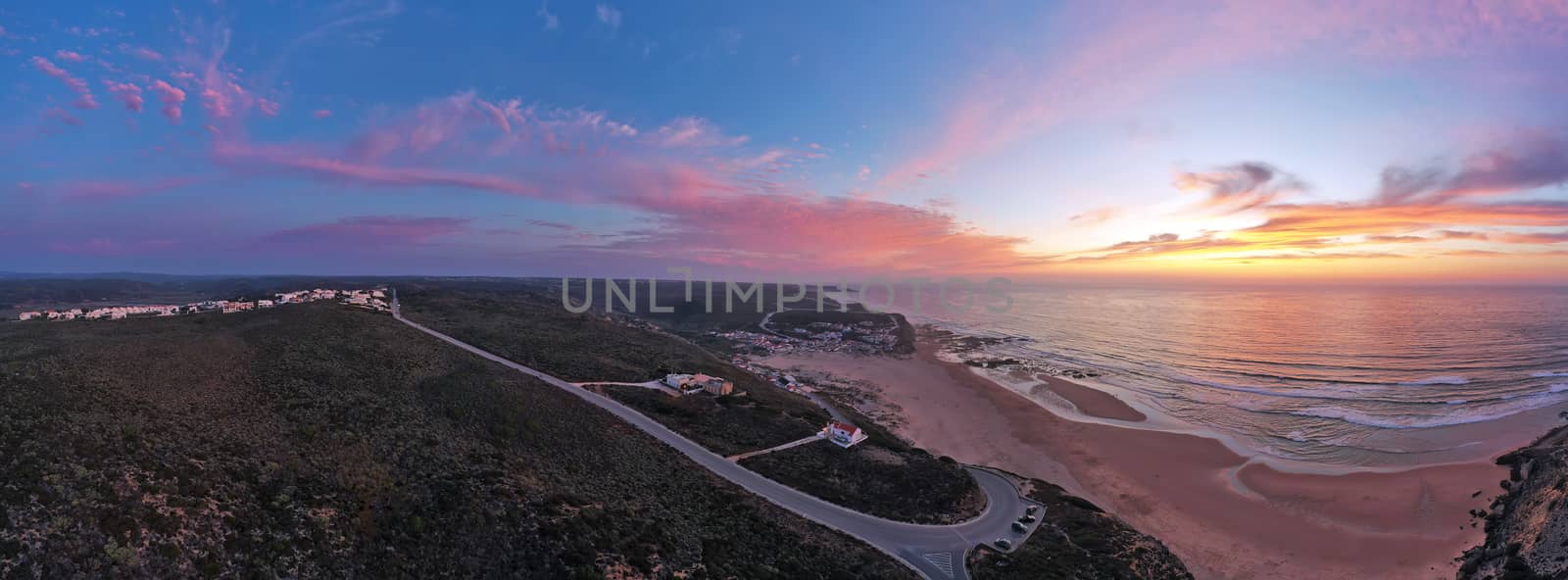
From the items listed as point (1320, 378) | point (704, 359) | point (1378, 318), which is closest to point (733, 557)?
point (704, 359)

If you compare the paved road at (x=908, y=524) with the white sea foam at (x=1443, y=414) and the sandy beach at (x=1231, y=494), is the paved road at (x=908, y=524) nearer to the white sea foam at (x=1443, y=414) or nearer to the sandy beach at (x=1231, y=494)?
the sandy beach at (x=1231, y=494)

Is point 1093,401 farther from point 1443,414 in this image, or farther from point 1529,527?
point 1529,527

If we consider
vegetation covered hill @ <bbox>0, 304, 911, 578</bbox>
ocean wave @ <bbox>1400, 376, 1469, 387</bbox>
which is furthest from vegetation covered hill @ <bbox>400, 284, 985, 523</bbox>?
ocean wave @ <bbox>1400, 376, 1469, 387</bbox>

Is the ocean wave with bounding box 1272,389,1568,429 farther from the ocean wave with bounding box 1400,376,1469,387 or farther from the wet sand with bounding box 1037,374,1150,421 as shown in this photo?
the wet sand with bounding box 1037,374,1150,421

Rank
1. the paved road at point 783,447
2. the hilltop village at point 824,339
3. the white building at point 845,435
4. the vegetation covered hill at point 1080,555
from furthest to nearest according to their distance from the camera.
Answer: the hilltop village at point 824,339 < the white building at point 845,435 < the paved road at point 783,447 < the vegetation covered hill at point 1080,555

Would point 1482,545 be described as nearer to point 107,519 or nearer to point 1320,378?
point 1320,378

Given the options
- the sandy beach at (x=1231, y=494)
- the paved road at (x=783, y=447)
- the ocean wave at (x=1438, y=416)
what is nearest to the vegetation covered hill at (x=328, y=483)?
the paved road at (x=783, y=447)

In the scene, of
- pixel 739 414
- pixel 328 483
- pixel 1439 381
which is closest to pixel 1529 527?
pixel 739 414
